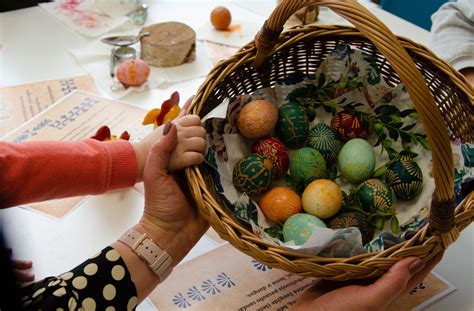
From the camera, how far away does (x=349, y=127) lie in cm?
84

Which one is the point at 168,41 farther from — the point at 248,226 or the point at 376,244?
the point at 376,244

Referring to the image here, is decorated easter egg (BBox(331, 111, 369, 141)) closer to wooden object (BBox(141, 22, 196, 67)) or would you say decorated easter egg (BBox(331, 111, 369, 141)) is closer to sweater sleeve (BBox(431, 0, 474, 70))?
sweater sleeve (BBox(431, 0, 474, 70))

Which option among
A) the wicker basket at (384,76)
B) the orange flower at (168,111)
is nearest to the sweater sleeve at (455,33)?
the wicker basket at (384,76)

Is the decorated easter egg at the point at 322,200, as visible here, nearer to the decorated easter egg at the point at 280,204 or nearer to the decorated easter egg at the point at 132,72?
the decorated easter egg at the point at 280,204

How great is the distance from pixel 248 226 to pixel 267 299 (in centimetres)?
11

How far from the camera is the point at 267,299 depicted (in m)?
0.69

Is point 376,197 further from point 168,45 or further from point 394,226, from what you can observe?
point 168,45

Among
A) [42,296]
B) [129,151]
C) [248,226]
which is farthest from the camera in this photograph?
[129,151]

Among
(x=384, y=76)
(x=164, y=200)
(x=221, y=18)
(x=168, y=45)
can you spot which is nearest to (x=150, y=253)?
(x=164, y=200)

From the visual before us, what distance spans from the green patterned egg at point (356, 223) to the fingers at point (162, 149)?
27cm

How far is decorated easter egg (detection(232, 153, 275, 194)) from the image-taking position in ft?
2.43

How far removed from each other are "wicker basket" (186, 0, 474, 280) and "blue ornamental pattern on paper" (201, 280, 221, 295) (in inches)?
4.1

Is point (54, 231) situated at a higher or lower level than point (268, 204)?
lower

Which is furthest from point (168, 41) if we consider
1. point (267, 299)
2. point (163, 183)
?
point (267, 299)
